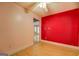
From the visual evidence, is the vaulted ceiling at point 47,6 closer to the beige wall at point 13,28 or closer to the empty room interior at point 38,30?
the empty room interior at point 38,30

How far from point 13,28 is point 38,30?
69cm

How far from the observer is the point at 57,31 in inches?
121

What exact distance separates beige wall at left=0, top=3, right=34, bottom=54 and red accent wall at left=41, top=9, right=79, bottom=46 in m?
0.60

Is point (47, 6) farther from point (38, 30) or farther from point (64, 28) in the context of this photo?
point (64, 28)

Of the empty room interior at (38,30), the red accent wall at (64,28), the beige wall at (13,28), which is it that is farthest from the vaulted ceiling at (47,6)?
the red accent wall at (64,28)

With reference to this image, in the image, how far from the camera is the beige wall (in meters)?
2.03

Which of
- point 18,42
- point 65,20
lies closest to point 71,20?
point 65,20

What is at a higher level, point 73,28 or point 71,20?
point 71,20

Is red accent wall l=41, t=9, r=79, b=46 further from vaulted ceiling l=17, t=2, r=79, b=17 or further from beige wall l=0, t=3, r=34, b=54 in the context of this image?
vaulted ceiling l=17, t=2, r=79, b=17

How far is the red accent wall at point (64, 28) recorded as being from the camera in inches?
113

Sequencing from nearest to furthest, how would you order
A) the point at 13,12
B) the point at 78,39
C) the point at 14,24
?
the point at 13,12 < the point at 14,24 < the point at 78,39

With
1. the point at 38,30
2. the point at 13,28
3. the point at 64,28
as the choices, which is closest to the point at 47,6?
the point at 38,30

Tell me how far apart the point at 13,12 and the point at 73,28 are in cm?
186

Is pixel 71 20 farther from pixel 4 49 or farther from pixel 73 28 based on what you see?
pixel 4 49
